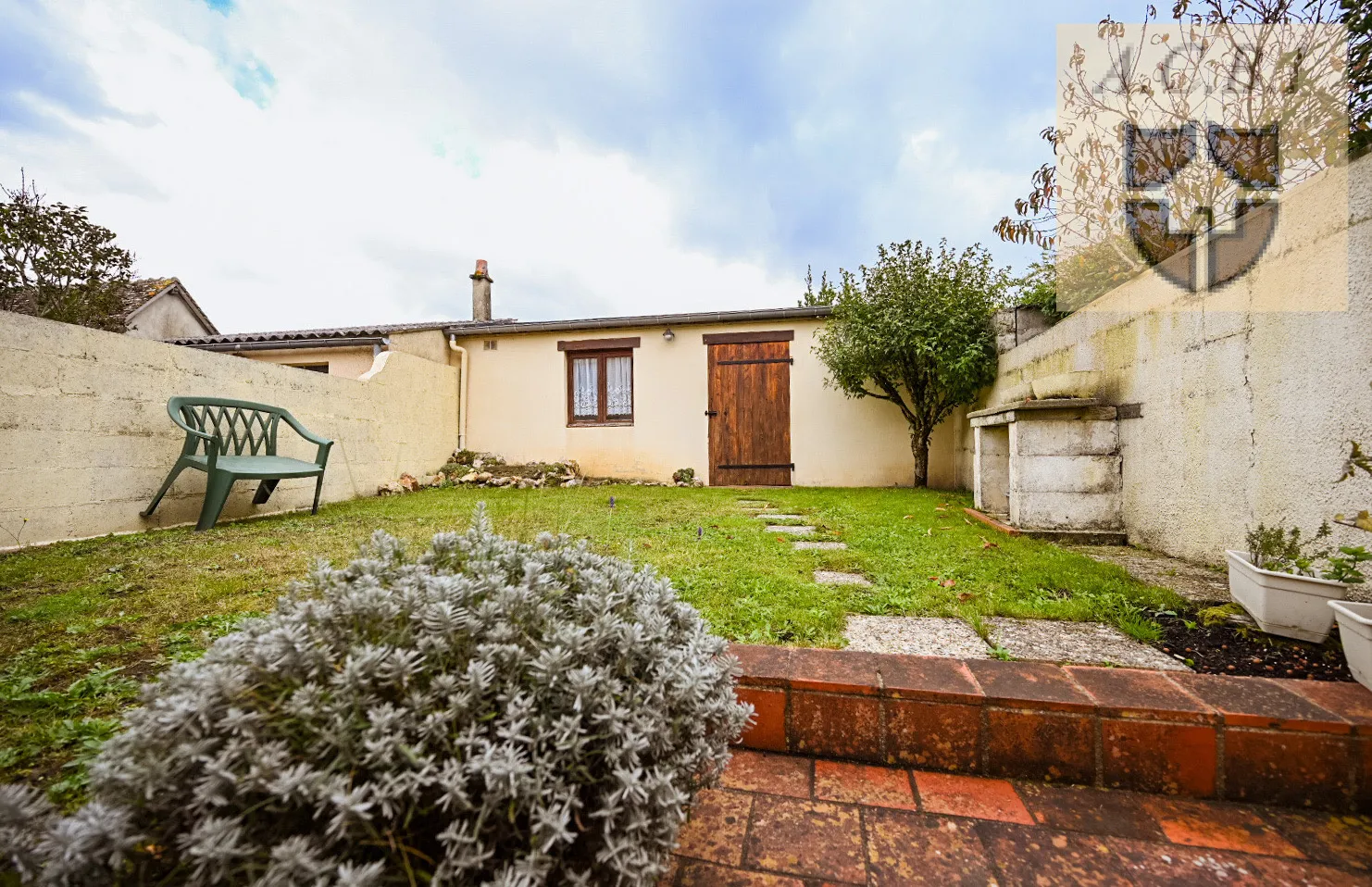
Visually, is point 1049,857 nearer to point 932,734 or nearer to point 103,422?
point 932,734

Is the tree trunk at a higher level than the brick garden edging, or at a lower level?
higher

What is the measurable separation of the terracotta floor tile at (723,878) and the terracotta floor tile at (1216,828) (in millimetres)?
733

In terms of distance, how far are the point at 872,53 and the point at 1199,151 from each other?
11.8ft

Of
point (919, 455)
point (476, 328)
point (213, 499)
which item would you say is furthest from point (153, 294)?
point (919, 455)

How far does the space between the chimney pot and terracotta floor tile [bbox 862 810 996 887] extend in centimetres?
983

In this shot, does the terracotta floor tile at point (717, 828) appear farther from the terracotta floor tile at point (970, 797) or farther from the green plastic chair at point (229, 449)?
the green plastic chair at point (229, 449)

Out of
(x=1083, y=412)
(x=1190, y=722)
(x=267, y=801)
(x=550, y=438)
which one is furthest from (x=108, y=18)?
(x=1083, y=412)

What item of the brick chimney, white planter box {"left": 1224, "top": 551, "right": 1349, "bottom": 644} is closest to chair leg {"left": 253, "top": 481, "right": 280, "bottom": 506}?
the brick chimney

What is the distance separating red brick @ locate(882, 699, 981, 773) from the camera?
1.12 m

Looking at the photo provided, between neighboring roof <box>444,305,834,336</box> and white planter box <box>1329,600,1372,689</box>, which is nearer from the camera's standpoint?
white planter box <box>1329,600,1372,689</box>

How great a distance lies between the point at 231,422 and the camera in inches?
159

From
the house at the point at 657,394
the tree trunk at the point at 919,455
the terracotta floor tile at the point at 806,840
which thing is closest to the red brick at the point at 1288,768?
the terracotta floor tile at the point at 806,840

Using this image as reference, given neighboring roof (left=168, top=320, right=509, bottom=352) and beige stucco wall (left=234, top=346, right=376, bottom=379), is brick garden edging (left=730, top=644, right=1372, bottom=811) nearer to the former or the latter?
neighboring roof (left=168, top=320, right=509, bottom=352)

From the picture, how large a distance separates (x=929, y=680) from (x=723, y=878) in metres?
0.62
